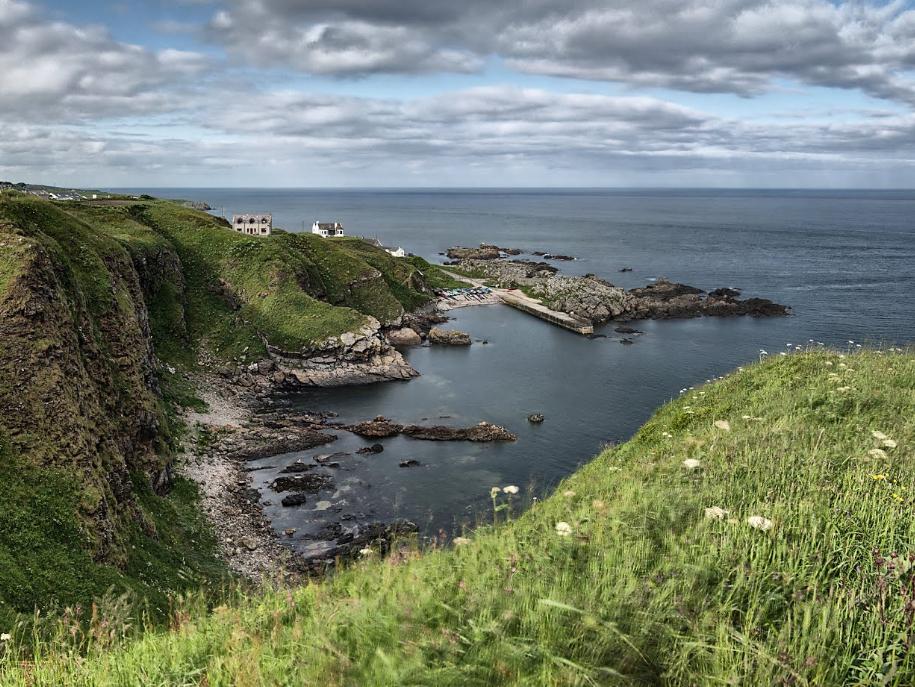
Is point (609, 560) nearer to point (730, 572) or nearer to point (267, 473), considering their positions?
point (730, 572)

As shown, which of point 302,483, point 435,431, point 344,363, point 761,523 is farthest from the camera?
point 344,363

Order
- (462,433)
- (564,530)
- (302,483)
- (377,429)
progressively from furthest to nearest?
(377,429), (462,433), (302,483), (564,530)

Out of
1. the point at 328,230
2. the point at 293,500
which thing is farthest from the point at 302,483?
the point at 328,230

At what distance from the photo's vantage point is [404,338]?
85062 mm

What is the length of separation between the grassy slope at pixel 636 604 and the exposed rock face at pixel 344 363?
57400 mm

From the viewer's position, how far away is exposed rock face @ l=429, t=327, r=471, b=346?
83.8 meters

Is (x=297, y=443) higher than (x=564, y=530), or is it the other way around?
(x=564, y=530)

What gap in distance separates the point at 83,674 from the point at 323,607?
3.02 metres

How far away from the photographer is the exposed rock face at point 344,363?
217 ft

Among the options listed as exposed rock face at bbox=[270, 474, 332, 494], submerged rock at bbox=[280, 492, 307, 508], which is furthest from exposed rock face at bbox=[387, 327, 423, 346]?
submerged rock at bbox=[280, 492, 307, 508]

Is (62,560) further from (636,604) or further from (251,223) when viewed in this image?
(251,223)

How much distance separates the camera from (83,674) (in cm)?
739

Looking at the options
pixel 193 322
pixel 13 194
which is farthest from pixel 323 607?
pixel 193 322

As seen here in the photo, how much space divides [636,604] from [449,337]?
258ft
